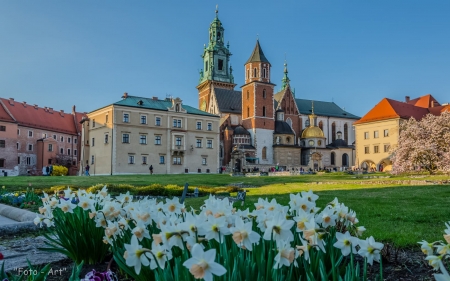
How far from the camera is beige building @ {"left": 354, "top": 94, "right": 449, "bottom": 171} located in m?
56.9

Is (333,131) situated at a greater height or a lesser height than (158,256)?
greater

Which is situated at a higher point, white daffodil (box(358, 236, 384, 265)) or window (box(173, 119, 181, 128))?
window (box(173, 119, 181, 128))

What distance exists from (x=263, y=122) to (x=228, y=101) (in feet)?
33.2

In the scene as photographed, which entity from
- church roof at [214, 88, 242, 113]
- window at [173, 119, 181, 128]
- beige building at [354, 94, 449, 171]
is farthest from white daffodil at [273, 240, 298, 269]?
church roof at [214, 88, 242, 113]

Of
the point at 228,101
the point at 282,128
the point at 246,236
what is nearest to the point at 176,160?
the point at 228,101

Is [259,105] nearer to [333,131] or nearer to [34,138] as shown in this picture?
[333,131]

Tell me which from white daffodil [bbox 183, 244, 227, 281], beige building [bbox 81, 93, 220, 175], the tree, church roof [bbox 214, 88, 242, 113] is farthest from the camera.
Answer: church roof [bbox 214, 88, 242, 113]

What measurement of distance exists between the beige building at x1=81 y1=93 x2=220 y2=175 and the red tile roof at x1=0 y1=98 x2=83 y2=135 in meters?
11.8

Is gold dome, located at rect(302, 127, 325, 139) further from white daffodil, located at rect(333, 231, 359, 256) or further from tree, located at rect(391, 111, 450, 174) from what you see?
white daffodil, located at rect(333, 231, 359, 256)

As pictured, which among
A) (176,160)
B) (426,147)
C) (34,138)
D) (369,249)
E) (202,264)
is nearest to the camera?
(202,264)

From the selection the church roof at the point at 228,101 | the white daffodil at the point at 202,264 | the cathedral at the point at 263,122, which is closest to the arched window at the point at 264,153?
the cathedral at the point at 263,122

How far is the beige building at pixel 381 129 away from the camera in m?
56.9

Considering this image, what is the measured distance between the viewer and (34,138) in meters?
61.7

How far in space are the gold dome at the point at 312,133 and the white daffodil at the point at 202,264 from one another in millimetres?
70108
